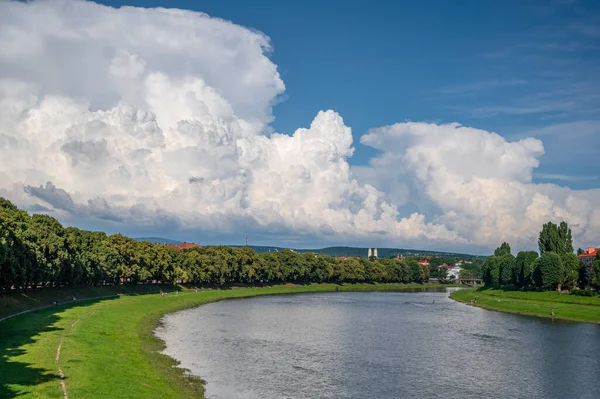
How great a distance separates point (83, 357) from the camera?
5128 cm

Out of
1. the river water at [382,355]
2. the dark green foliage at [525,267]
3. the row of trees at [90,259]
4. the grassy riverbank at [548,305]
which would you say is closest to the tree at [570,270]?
the grassy riverbank at [548,305]

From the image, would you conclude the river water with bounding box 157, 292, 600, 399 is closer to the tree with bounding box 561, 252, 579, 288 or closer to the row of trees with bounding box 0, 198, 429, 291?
the row of trees with bounding box 0, 198, 429, 291

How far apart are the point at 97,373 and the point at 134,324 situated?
40200 mm

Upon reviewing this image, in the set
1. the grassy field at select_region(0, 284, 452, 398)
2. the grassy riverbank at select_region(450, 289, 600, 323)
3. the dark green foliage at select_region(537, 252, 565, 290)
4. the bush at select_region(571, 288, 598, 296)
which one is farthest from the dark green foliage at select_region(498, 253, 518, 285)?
the grassy field at select_region(0, 284, 452, 398)

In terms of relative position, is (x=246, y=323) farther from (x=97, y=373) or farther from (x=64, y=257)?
(x=97, y=373)

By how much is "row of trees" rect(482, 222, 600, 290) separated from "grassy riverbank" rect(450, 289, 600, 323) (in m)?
5.07

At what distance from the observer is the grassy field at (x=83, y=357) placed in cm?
4081

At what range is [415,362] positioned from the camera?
6262cm

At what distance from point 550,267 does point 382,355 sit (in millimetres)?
96092

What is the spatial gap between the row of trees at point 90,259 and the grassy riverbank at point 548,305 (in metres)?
81.2

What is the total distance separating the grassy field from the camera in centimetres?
4081

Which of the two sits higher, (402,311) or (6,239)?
(6,239)

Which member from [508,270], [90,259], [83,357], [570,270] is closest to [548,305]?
[570,270]

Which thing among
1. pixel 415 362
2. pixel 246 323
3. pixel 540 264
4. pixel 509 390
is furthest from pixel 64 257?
pixel 540 264
